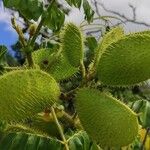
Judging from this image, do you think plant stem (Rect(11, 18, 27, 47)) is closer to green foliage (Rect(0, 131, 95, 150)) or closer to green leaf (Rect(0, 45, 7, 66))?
green leaf (Rect(0, 45, 7, 66))

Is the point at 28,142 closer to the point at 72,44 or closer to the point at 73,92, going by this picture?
the point at 73,92

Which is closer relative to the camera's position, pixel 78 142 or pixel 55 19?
pixel 78 142

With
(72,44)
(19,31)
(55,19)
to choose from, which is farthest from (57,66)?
(55,19)

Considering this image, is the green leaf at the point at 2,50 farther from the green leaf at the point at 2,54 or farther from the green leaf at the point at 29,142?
the green leaf at the point at 29,142

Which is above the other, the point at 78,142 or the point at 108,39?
the point at 108,39

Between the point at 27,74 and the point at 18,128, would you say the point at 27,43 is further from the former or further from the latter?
the point at 18,128

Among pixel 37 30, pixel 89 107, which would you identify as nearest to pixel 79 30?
pixel 37 30
